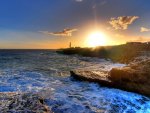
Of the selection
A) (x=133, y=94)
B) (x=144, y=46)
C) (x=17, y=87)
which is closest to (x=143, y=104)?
(x=133, y=94)

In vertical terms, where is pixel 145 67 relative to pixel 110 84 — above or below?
above

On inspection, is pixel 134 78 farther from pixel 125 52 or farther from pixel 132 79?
pixel 125 52

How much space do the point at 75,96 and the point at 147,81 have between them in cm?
533

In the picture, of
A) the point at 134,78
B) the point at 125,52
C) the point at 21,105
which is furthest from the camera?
the point at 125,52

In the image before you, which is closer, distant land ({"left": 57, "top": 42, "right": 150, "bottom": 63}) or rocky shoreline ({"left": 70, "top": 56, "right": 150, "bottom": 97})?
rocky shoreline ({"left": 70, "top": 56, "right": 150, "bottom": 97})

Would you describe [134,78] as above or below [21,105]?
above

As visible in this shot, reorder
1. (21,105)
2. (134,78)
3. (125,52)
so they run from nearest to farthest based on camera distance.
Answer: (21,105), (134,78), (125,52)

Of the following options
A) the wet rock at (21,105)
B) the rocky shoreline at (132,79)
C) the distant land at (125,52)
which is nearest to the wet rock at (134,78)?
the rocky shoreline at (132,79)

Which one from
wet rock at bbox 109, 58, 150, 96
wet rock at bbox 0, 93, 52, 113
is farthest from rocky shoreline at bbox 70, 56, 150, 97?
wet rock at bbox 0, 93, 52, 113

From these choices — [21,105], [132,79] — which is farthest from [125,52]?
[21,105]

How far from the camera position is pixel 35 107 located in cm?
849

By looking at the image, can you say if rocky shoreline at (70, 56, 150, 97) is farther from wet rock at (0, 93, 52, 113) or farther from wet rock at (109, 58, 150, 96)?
wet rock at (0, 93, 52, 113)

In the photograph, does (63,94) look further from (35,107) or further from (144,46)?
(144,46)

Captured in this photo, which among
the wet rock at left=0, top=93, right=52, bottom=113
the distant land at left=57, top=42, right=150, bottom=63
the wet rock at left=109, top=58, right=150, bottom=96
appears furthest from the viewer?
the distant land at left=57, top=42, right=150, bottom=63
